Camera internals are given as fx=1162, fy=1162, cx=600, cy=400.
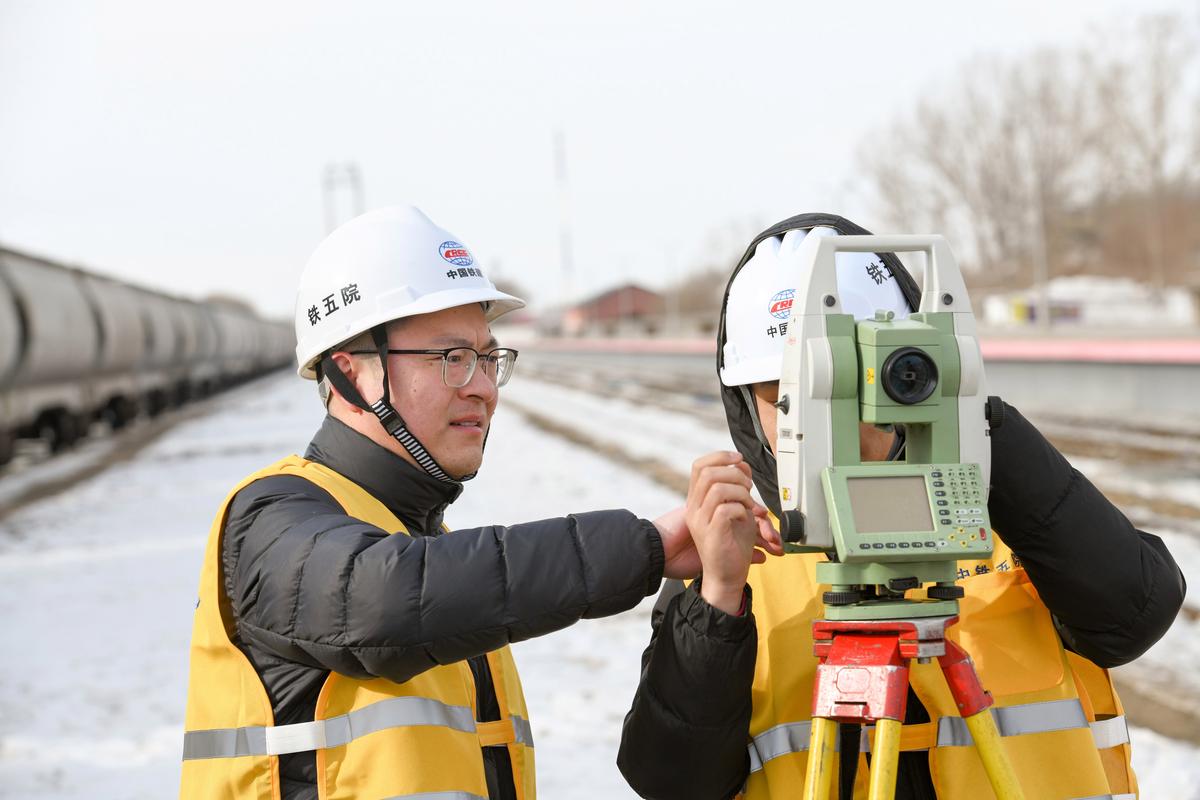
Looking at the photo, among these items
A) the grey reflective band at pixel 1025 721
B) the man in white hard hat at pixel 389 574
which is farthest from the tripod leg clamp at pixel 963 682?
the man in white hard hat at pixel 389 574

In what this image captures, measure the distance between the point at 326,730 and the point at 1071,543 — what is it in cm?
129

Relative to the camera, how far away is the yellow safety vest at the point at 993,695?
1966mm

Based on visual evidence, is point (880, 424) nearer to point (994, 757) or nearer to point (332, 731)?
point (994, 757)

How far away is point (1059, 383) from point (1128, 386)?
5.54 ft

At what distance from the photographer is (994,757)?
1713mm

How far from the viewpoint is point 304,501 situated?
2.03 meters

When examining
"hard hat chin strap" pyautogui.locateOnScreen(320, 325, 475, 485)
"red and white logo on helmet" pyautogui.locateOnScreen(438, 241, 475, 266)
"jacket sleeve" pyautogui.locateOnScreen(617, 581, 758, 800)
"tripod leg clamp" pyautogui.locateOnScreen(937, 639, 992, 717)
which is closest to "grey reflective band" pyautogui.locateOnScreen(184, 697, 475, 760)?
"jacket sleeve" pyautogui.locateOnScreen(617, 581, 758, 800)

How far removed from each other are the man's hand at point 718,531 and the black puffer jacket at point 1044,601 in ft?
0.24

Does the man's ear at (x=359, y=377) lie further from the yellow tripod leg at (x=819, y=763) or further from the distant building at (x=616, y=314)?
the distant building at (x=616, y=314)

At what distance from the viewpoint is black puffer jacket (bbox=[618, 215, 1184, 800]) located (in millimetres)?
1952

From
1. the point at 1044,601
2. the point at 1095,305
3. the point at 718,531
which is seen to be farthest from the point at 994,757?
the point at 1095,305

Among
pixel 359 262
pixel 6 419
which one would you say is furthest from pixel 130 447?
pixel 359 262

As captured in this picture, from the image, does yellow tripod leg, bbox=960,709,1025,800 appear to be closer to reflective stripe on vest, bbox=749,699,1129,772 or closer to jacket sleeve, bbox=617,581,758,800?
reflective stripe on vest, bbox=749,699,1129,772

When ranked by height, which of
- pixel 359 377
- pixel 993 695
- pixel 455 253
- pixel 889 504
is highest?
pixel 455 253
